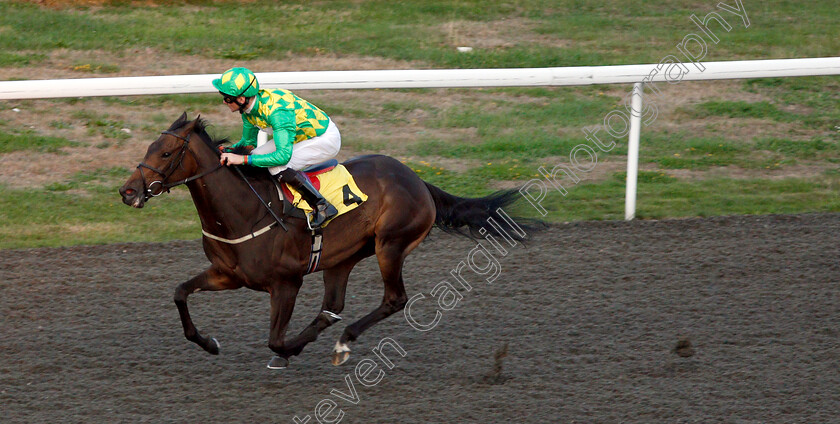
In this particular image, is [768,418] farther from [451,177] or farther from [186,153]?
[451,177]

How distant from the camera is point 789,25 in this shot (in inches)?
446

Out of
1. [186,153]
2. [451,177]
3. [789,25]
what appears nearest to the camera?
[186,153]

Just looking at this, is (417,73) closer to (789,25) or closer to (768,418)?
(768,418)

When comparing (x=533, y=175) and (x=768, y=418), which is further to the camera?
(x=533, y=175)

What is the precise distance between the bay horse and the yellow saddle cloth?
52 mm

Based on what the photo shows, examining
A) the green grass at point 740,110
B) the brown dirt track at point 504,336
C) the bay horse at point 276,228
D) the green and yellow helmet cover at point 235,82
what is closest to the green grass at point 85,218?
the brown dirt track at point 504,336

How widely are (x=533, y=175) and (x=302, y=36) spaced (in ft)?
14.2

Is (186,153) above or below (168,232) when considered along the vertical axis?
above

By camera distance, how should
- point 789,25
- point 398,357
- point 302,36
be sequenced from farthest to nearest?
point 789,25
point 302,36
point 398,357

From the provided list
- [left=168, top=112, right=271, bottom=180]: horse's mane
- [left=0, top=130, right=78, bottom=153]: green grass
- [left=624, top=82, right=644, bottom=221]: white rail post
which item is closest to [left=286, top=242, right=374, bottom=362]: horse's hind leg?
[left=168, top=112, right=271, bottom=180]: horse's mane

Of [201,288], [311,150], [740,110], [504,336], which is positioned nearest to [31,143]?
[201,288]

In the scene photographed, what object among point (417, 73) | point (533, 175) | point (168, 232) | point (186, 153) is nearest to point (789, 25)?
point (533, 175)

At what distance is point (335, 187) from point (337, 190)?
0.02 m

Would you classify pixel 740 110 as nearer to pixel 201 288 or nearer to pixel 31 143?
pixel 201 288
